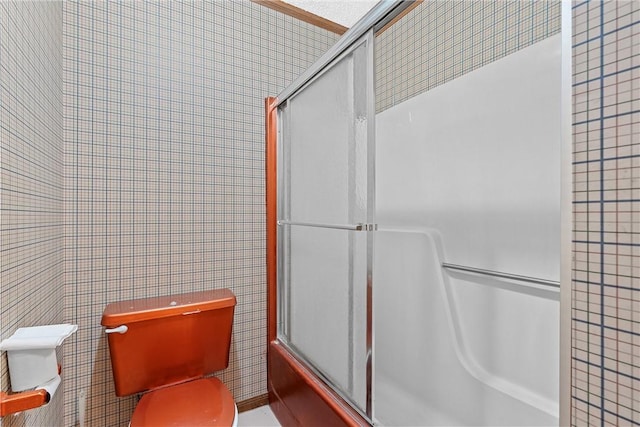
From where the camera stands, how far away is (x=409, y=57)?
1921mm

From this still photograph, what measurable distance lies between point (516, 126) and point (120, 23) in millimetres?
1760

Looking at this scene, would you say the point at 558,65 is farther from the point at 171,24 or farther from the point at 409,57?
the point at 171,24

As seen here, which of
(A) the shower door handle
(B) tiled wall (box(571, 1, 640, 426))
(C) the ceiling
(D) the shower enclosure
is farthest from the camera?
(C) the ceiling

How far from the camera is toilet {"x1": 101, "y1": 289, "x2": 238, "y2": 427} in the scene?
124 centimetres

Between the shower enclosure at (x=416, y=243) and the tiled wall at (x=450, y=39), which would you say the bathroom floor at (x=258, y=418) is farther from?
the tiled wall at (x=450, y=39)

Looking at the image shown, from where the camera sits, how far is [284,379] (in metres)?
1.63

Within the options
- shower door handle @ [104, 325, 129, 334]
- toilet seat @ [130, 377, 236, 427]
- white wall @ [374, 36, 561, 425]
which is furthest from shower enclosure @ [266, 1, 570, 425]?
shower door handle @ [104, 325, 129, 334]

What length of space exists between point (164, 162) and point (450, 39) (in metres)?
1.54

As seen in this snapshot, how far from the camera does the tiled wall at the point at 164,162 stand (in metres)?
1.44

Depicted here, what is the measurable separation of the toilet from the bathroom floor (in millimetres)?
398

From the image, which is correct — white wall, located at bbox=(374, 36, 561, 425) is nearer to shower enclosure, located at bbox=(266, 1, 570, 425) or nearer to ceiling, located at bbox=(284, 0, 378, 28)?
shower enclosure, located at bbox=(266, 1, 570, 425)

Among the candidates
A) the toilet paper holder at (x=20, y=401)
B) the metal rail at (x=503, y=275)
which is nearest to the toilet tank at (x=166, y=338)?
the toilet paper holder at (x=20, y=401)

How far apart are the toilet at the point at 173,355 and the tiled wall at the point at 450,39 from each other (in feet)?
4.87

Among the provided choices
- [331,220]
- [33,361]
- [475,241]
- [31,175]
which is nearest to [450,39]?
[475,241]
